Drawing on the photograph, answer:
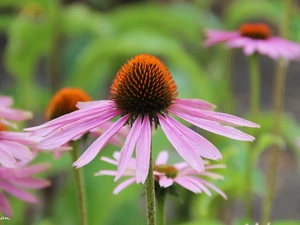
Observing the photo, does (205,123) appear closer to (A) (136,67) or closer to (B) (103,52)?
(A) (136,67)

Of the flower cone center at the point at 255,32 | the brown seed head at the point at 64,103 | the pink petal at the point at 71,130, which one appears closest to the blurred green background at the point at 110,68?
the flower cone center at the point at 255,32

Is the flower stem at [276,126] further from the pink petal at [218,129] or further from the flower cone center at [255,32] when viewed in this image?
the pink petal at [218,129]

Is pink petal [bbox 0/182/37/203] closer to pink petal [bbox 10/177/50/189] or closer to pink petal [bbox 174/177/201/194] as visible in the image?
pink petal [bbox 10/177/50/189]

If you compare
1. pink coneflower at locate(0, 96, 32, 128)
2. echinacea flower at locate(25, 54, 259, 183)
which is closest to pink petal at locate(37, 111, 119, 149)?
echinacea flower at locate(25, 54, 259, 183)

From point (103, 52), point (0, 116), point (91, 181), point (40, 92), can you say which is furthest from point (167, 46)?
point (0, 116)

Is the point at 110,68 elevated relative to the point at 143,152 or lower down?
elevated

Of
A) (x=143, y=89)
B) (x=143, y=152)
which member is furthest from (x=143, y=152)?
(x=143, y=89)

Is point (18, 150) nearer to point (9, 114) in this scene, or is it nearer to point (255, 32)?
point (9, 114)
